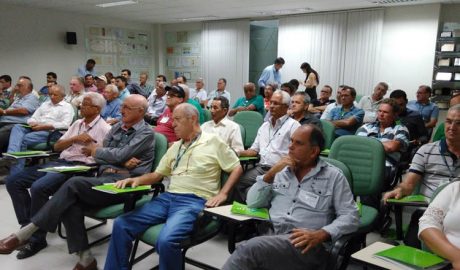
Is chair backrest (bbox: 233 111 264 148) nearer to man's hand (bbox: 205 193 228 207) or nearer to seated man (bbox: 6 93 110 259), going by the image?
seated man (bbox: 6 93 110 259)

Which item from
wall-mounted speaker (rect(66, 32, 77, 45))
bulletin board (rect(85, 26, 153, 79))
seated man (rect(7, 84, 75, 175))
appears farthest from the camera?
bulletin board (rect(85, 26, 153, 79))

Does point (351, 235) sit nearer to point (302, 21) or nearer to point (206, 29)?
point (302, 21)

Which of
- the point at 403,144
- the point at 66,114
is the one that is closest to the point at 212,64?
the point at 66,114

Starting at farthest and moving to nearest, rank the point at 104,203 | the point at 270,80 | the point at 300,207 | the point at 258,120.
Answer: the point at 270,80 → the point at 258,120 → the point at 104,203 → the point at 300,207

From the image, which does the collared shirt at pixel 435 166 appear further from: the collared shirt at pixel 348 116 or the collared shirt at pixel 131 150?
the collared shirt at pixel 348 116

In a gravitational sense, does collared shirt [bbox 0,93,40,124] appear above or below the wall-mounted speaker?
below

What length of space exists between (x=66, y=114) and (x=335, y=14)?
259 inches

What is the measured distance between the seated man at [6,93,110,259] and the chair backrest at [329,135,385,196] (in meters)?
2.08

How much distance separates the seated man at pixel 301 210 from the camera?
72.3 inches

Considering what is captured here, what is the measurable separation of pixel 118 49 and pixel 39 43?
7.41 ft

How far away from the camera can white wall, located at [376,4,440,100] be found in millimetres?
7602

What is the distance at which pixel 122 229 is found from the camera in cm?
225

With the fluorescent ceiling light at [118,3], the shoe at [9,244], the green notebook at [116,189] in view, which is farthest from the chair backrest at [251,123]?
the fluorescent ceiling light at [118,3]

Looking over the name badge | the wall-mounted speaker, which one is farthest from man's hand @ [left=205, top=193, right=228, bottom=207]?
the wall-mounted speaker
